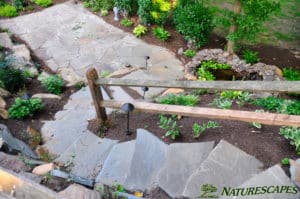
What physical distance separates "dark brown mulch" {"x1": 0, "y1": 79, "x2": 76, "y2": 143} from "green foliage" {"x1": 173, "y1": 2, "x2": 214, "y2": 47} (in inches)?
122

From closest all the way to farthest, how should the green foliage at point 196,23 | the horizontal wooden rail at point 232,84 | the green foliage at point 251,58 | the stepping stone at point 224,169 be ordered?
the horizontal wooden rail at point 232,84 < the stepping stone at point 224,169 < the green foliage at point 251,58 < the green foliage at point 196,23

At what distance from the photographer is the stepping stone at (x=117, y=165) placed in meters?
4.06

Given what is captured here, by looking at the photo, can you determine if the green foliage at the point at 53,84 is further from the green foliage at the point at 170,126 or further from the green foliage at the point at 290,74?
the green foliage at the point at 290,74

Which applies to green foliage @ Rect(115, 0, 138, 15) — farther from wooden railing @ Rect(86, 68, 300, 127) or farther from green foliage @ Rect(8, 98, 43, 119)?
wooden railing @ Rect(86, 68, 300, 127)

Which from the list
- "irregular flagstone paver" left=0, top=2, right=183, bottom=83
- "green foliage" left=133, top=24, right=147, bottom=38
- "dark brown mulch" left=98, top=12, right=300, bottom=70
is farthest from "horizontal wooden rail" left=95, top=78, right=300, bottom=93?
"green foliage" left=133, top=24, right=147, bottom=38

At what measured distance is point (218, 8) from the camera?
10.5 meters

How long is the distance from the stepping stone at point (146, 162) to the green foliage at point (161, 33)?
5291 mm

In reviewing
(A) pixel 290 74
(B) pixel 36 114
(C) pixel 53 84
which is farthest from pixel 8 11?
(A) pixel 290 74

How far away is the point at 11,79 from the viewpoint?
7.45 m

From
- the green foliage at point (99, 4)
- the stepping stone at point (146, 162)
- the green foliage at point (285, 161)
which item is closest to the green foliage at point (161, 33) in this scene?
the green foliage at point (99, 4)

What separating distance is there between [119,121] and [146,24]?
15.6ft

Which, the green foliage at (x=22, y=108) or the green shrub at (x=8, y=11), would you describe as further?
the green shrub at (x=8, y=11)

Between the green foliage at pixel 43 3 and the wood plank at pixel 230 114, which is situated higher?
the wood plank at pixel 230 114

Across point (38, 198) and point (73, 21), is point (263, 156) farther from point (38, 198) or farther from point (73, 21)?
point (73, 21)
